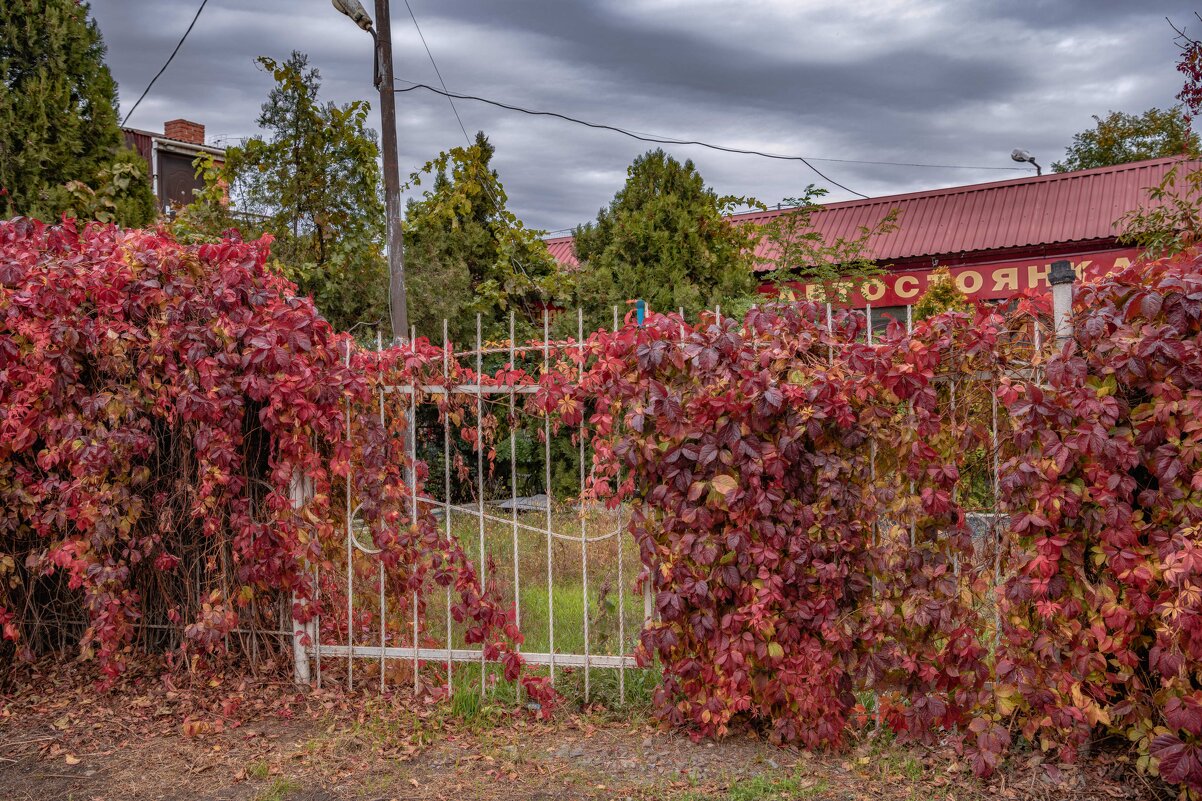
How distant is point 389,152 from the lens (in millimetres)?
7246

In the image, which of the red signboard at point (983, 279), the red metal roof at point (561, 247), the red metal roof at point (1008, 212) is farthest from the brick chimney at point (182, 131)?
the red signboard at point (983, 279)

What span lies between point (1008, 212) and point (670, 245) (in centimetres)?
826

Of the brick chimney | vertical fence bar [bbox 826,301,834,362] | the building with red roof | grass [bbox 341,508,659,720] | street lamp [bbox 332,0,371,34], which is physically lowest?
grass [bbox 341,508,659,720]

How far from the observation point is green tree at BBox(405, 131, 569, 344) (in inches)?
378

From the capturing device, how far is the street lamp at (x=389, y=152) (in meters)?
7.25

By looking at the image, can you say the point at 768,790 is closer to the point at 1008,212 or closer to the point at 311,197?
the point at 311,197

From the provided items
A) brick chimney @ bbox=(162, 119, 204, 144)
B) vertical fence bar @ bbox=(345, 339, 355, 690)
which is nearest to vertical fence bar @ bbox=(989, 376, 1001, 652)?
vertical fence bar @ bbox=(345, 339, 355, 690)

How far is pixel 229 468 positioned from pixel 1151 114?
23.2 metres

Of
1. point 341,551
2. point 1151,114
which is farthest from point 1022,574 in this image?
point 1151,114

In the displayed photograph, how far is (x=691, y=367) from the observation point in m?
3.38

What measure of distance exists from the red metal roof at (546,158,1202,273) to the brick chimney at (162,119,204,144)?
14.3 m

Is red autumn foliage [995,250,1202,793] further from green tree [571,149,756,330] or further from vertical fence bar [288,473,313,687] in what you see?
green tree [571,149,756,330]

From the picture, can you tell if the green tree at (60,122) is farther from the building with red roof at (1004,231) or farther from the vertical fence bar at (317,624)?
the building with red roof at (1004,231)

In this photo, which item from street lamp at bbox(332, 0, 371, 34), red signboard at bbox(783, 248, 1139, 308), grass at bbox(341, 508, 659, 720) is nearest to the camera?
A: grass at bbox(341, 508, 659, 720)
